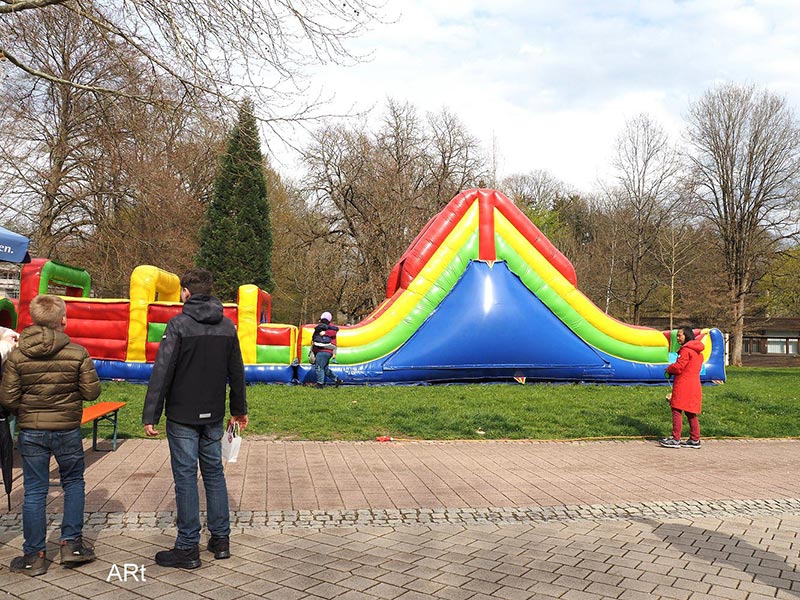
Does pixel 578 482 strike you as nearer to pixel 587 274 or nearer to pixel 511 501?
pixel 511 501

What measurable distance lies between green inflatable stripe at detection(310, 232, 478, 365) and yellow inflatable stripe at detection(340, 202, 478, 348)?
0.08m

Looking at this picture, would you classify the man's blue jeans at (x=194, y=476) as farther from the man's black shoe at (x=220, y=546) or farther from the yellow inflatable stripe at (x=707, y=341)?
the yellow inflatable stripe at (x=707, y=341)

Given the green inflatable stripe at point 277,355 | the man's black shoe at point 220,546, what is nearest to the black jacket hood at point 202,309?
the man's black shoe at point 220,546

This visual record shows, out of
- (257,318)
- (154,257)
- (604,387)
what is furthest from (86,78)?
(604,387)

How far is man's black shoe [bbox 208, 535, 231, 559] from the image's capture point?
4.47m

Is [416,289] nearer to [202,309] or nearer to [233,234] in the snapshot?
[202,309]

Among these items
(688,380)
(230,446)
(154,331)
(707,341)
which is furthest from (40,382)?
(707,341)

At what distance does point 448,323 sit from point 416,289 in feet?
3.21

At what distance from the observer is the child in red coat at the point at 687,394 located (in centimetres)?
909

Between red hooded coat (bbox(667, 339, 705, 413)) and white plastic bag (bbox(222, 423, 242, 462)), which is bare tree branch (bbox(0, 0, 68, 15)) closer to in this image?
white plastic bag (bbox(222, 423, 242, 462))

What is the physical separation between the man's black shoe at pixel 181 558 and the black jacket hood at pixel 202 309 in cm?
145

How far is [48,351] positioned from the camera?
14.1ft

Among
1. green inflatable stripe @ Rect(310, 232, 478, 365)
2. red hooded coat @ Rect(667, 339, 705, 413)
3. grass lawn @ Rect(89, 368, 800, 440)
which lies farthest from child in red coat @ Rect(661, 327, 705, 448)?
green inflatable stripe @ Rect(310, 232, 478, 365)

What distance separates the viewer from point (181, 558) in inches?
169
